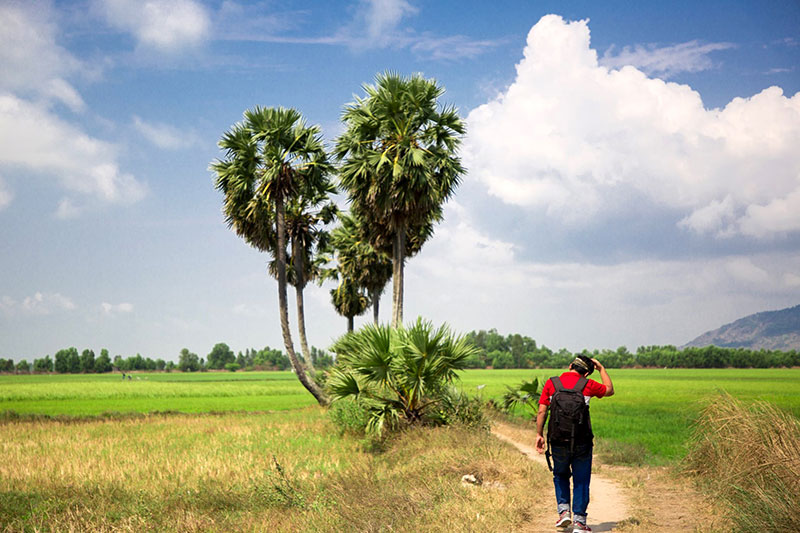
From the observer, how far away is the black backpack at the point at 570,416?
746 cm

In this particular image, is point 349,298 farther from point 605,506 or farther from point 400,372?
point 605,506

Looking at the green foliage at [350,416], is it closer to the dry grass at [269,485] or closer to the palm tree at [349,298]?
the dry grass at [269,485]

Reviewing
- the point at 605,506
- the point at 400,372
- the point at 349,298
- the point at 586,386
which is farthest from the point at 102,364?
the point at 586,386

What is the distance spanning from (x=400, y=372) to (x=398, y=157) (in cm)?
1140

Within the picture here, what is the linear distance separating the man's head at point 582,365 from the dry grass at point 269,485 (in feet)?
8.19

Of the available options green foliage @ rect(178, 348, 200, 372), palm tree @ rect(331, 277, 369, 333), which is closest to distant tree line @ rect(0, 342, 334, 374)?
green foliage @ rect(178, 348, 200, 372)

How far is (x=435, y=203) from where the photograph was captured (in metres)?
27.0

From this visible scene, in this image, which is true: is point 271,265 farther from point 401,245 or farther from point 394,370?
point 394,370

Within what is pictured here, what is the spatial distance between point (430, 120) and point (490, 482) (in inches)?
746

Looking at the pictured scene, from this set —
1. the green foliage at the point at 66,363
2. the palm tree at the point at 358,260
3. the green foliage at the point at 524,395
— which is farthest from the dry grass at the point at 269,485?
the green foliage at the point at 66,363

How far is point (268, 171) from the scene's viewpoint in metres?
30.6

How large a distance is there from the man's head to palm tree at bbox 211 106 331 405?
24.4 metres

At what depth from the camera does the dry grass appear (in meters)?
9.35

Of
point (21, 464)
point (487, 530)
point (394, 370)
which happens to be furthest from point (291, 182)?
point (487, 530)
